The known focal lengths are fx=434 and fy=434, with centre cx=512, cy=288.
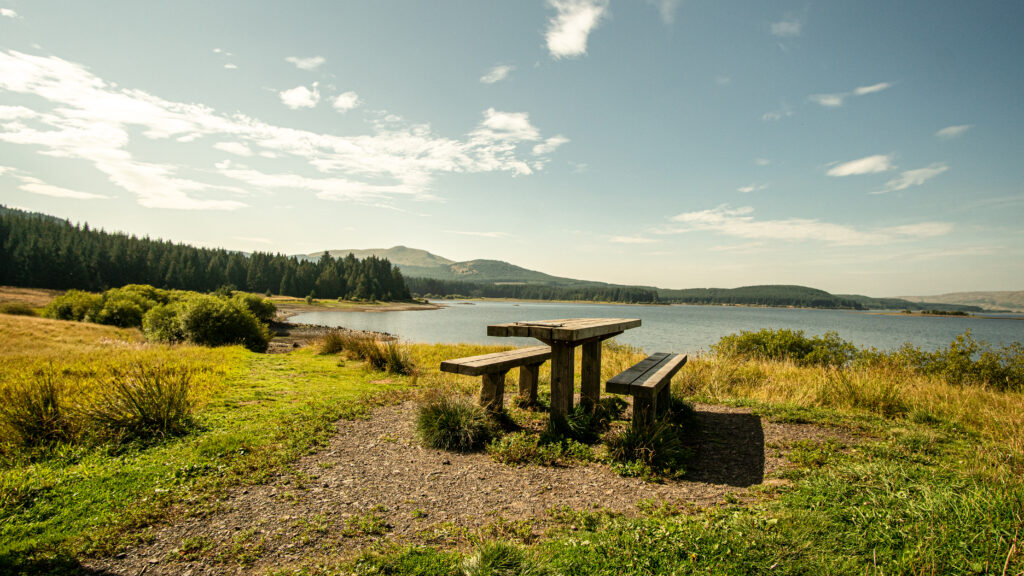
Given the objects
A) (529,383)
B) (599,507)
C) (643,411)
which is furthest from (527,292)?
(599,507)

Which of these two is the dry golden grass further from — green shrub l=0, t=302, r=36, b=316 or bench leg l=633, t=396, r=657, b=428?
bench leg l=633, t=396, r=657, b=428

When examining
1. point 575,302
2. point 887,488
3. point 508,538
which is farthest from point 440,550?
point 575,302

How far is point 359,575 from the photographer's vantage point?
2.49 m

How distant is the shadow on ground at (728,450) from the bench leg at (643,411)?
580mm

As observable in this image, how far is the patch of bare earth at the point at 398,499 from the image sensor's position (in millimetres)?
2818

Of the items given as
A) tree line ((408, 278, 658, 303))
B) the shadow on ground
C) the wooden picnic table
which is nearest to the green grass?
the wooden picnic table

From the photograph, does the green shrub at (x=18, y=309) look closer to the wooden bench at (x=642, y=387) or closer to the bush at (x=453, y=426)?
the bush at (x=453, y=426)

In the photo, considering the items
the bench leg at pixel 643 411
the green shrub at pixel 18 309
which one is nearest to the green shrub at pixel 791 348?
the bench leg at pixel 643 411

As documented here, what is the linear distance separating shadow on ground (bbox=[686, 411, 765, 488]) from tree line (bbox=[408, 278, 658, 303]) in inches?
5555

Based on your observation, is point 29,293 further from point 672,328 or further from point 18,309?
point 672,328

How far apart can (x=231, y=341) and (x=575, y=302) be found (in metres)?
137

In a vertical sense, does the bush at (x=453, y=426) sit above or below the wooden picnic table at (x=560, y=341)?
below

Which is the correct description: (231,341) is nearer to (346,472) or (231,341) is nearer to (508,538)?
(346,472)

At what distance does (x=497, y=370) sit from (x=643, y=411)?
6.15ft
